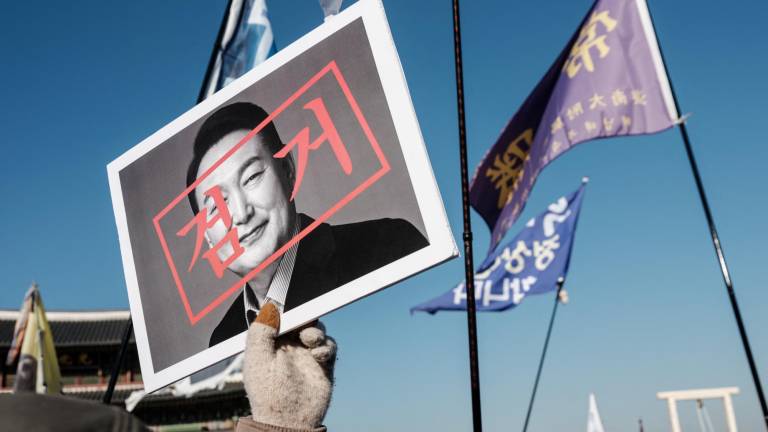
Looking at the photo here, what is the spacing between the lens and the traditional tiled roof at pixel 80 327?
2197 centimetres

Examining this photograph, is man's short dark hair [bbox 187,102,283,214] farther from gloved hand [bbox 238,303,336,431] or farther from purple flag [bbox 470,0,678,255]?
purple flag [bbox 470,0,678,255]

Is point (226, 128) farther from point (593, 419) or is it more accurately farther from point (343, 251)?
point (593, 419)

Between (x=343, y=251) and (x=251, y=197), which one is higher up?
(x=251, y=197)

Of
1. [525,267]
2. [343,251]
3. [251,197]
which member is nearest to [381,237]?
[343,251]

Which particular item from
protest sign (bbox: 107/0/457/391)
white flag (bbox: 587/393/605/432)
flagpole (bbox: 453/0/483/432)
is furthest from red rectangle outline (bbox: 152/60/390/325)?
white flag (bbox: 587/393/605/432)

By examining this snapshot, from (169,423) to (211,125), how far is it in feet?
70.0

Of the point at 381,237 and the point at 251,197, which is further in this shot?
the point at 251,197

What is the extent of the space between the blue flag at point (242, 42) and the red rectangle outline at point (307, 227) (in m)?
1.39

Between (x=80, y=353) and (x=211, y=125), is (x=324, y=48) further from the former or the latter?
(x=80, y=353)

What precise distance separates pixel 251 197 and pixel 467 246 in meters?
0.73

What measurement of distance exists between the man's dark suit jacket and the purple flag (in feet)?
11.9

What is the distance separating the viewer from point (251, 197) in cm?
204

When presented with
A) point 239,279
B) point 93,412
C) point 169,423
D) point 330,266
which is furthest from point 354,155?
point 169,423

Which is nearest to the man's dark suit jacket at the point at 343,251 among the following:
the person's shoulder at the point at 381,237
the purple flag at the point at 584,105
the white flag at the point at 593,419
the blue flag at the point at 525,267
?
the person's shoulder at the point at 381,237
